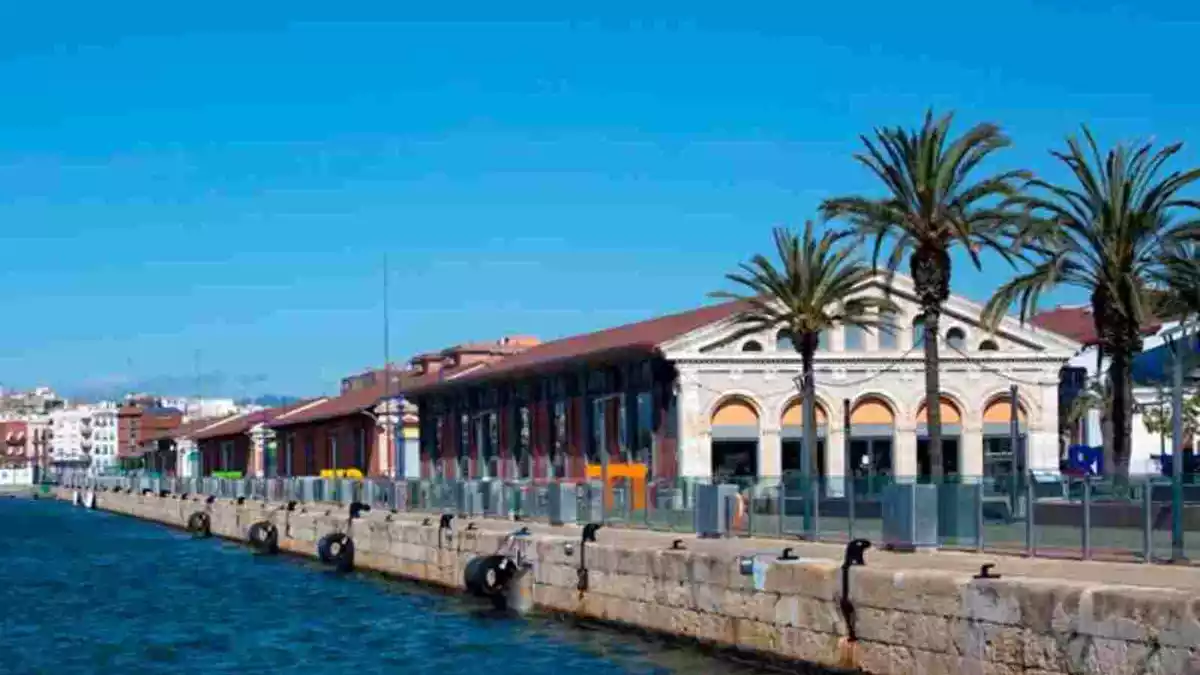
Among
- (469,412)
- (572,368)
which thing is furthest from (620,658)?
(469,412)

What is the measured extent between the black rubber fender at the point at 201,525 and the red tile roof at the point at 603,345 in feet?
45.0

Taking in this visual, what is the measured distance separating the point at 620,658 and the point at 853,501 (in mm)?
5147

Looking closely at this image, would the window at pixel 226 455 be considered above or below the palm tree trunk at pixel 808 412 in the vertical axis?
below

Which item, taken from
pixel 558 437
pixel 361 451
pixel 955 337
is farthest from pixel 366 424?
pixel 955 337

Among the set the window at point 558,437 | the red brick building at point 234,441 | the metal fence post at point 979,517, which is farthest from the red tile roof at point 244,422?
the metal fence post at point 979,517

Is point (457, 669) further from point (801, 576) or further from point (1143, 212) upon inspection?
point (1143, 212)

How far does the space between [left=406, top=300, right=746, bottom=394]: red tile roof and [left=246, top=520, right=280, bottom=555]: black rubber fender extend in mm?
15453

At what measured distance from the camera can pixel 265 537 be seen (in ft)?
227

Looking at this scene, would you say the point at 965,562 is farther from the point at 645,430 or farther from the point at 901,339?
the point at 901,339

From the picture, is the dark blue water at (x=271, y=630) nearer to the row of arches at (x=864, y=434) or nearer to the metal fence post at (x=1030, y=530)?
the metal fence post at (x=1030, y=530)

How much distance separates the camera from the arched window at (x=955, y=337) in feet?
251

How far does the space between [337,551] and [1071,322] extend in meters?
54.5

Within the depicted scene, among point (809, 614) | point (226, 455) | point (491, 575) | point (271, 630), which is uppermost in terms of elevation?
point (226, 455)

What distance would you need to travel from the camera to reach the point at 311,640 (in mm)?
37938
